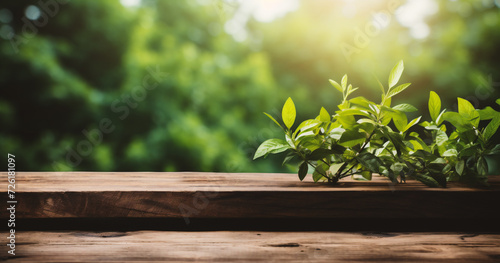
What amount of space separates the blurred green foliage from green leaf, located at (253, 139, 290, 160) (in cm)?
170

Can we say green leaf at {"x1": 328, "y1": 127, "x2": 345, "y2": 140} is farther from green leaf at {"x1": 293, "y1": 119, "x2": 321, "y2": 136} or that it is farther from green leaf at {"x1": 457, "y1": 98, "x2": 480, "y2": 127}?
green leaf at {"x1": 457, "y1": 98, "x2": 480, "y2": 127}

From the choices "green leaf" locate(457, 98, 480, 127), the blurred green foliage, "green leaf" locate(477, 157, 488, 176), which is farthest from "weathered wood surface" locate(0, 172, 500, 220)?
the blurred green foliage

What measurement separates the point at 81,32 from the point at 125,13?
17.9 inches

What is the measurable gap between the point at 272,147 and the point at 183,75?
8.97 ft

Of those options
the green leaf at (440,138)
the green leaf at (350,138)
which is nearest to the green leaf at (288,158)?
the green leaf at (350,138)

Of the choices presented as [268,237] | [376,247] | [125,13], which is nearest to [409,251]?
[376,247]

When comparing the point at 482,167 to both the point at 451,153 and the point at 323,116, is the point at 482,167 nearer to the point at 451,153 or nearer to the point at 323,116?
the point at 451,153

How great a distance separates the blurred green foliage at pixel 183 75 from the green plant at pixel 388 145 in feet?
5.53

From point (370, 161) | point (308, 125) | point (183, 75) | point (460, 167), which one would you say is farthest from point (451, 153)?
point (183, 75)

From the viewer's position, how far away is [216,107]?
3.38 metres

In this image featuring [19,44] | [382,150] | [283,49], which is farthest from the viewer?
[283,49]

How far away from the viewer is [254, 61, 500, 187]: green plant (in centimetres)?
68

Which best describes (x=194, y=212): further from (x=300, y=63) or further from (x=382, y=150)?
(x=300, y=63)

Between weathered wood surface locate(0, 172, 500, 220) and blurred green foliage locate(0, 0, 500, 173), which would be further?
blurred green foliage locate(0, 0, 500, 173)
